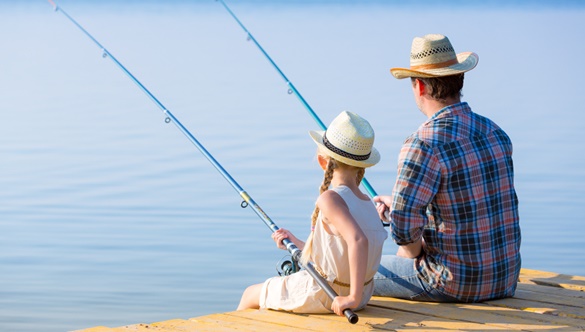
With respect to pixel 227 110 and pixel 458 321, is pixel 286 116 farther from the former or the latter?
pixel 458 321

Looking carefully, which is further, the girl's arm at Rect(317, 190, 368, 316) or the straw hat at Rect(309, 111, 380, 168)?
the straw hat at Rect(309, 111, 380, 168)

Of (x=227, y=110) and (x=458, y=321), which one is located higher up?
(x=227, y=110)

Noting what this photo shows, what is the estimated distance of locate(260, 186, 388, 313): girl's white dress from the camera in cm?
388

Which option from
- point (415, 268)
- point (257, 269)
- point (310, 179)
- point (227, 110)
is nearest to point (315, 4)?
point (227, 110)

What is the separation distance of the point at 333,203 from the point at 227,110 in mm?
8534

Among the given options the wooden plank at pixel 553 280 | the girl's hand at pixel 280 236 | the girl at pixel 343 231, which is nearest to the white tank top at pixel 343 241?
the girl at pixel 343 231

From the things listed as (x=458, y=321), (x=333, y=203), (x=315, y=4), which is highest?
(x=315, y=4)

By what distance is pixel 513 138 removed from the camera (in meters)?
10.4

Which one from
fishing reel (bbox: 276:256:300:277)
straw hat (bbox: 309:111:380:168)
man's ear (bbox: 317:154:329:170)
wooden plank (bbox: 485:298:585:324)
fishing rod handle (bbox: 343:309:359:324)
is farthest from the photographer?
fishing reel (bbox: 276:256:300:277)

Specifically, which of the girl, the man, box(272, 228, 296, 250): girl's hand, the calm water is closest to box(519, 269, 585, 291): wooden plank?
the man

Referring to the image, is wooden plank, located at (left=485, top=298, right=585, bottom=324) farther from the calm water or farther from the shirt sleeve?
the calm water

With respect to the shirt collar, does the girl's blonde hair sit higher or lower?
lower

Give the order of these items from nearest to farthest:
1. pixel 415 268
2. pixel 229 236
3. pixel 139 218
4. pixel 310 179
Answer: pixel 415 268 < pixel 229 236 < pixel 139 218 < pixel 310 179

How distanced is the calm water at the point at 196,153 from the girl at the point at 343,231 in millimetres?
1852
